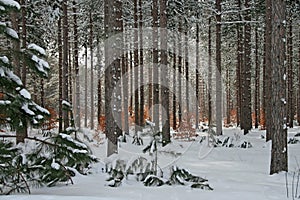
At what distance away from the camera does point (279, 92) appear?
7488 mm

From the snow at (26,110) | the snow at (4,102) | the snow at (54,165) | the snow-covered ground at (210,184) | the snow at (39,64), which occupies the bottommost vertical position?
the snow-covered ground at (210,184)

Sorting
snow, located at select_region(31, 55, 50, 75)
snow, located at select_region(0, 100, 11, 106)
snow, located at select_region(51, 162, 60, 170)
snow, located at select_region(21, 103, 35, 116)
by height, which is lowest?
snow, located at select_region(51, 162, 60, 170)

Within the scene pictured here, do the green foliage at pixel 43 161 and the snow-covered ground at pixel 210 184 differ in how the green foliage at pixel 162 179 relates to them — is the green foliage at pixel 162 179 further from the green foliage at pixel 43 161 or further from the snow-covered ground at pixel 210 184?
the green foliage at pixel 43 161

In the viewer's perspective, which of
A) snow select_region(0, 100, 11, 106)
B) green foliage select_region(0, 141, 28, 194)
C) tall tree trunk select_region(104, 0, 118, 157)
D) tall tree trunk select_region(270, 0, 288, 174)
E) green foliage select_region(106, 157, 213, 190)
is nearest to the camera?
snow select_region(0, 100, 11, 106)

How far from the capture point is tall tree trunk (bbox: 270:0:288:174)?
7.46 m

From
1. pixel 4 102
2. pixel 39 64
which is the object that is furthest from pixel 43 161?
pixel 39 64

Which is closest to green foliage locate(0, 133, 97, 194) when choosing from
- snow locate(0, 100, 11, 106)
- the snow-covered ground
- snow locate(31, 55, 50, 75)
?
the snow-covered ground

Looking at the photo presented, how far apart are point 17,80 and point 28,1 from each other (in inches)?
403

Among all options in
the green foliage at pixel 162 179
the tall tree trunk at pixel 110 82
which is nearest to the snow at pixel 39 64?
the green foliage at pixel 162 179

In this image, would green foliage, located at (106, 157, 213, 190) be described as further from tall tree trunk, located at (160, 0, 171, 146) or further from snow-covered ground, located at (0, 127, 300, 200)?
tall tree trunk, located at (160, 0, 171, 146)

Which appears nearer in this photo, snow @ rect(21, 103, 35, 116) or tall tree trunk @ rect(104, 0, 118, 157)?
snow @ rect(21, 103, 35, 116)

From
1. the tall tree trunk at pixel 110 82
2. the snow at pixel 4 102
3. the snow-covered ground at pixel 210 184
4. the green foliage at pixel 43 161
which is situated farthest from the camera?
the tall tree trunk at pixel 110 82

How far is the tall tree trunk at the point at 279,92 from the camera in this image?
7.46 m

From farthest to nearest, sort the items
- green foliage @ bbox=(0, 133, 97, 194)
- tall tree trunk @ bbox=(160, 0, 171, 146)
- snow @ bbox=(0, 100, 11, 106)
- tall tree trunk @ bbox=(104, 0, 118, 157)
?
tall tree trunk @ bbox=(160, 0, 171, 146) → tall tree trunk @ bbox=(104, 0, 118, 157) → green foliage @ bbox=(0, 133, 97, 194) → snow @ bbox=(0, 100, 11, 106)
